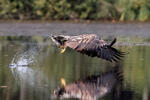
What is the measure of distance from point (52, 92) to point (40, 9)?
14.6 m

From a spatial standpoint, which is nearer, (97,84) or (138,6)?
(97,84)

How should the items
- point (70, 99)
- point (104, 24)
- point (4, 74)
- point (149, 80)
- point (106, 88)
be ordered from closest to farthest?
point (70, 99), point (106, 88), point (149, 80), point (4, 74), point (104, 24)

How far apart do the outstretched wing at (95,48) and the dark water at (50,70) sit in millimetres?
364

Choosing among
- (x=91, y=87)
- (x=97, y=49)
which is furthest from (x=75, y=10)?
(x=91, y=87)

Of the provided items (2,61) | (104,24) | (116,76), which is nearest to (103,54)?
(116,76)

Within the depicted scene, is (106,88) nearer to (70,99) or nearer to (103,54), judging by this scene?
(70,99)

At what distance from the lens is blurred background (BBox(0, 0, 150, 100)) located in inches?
376

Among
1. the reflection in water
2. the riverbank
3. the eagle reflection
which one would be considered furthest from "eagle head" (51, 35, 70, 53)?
the riverbank

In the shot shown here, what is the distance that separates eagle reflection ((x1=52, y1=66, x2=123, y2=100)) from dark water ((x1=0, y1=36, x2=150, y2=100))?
0.15 metres

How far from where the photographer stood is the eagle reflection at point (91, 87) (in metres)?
8.62

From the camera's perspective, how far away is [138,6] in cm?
2306

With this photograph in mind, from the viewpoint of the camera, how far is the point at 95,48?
11188 millimetres

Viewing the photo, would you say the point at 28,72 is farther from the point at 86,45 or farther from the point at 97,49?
the point at 97,49

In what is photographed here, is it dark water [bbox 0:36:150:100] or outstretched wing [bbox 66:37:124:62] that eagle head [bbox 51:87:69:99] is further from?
outstretched wing [bbox 66:37:124:62]
